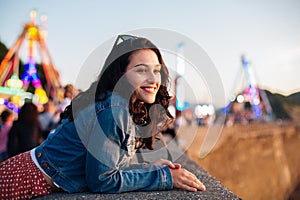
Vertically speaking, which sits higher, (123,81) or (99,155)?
(123,81)

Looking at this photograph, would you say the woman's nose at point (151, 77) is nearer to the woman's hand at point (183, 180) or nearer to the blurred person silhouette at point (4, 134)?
the woman's hand at point (183, 180)

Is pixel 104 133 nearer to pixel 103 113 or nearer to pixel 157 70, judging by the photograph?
pixel 103 113

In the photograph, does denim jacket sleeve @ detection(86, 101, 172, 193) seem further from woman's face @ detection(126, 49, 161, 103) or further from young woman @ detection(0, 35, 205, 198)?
woman's face @ detection(126, 49, 161, 103)

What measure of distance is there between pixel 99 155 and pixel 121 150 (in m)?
0.12

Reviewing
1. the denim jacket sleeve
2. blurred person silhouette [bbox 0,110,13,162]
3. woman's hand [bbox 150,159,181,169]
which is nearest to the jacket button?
the denim jacket sleeve

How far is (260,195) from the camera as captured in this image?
20.0 meters

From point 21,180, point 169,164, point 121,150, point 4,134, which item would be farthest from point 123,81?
point 4,134

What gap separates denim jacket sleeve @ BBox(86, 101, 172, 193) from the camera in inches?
57.1

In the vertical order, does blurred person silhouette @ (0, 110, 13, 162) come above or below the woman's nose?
below

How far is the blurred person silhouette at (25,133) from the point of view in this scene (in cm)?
410

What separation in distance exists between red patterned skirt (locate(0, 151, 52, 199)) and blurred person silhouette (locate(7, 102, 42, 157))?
2.48 m

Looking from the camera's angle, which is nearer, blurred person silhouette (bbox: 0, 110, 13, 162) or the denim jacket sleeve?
the denim jacket sleeve

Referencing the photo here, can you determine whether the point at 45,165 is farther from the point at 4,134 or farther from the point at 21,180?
the point at 4,134

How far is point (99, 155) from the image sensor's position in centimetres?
145
